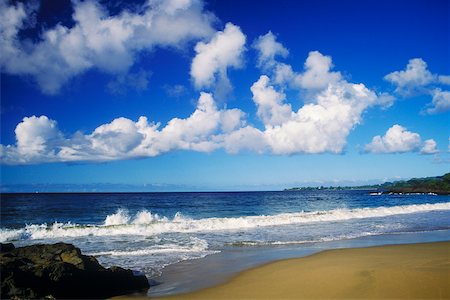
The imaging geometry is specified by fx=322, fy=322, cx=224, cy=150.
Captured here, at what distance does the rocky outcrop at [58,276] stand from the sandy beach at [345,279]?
1856mm

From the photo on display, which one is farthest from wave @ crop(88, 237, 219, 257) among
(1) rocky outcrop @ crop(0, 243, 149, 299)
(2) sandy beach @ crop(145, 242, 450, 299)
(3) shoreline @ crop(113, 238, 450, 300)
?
(1) rocky outcrop @ crop(0, 243, 149, 299)

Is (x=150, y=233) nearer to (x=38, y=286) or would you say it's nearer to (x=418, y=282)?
(x=38, y=286)

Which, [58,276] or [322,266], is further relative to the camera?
[322,266]

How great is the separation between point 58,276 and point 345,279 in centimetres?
759

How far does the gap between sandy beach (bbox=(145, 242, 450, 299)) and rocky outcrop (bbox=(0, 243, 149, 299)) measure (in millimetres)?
1856

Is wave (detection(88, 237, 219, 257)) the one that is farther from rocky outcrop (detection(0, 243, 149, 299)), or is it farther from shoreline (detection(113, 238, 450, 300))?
rocky outcrop (detection(0, 243, 149, 299))

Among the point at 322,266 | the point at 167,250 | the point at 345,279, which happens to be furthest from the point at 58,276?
the point at 322,266

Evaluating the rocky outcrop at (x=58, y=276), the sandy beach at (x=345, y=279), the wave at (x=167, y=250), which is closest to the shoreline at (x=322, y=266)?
the sandy beach at (x=345, y=279)

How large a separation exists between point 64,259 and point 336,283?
7543mm

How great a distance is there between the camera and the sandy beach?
26.0 ft

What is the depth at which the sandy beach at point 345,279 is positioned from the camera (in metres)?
7.93

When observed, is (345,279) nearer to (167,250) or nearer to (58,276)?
(58,276)

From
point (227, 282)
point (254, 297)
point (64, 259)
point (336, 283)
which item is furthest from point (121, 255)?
point (336, 283)

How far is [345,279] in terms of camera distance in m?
8.96
